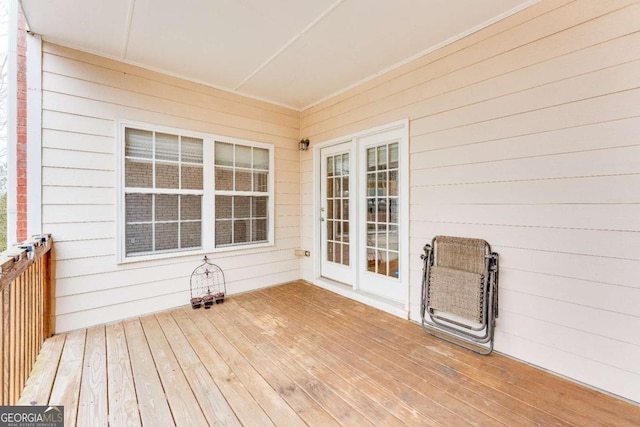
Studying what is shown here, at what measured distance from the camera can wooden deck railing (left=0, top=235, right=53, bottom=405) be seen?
5.08 feet

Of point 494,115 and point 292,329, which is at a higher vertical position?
point 494,115

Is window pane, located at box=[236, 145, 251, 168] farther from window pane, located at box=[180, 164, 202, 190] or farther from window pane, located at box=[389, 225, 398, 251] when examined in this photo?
window pane, located at box=[389, 225, 398, 251]

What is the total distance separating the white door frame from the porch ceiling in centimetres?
76

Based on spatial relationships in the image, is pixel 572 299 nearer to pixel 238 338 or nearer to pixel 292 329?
pixel 292 329

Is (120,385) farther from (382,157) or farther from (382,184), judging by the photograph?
(382,157)

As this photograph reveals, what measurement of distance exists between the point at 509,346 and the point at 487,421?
94cm

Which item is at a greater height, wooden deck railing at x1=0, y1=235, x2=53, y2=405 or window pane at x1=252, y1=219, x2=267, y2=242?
window pane at x1=252, y1=219, x2=267, y2=242

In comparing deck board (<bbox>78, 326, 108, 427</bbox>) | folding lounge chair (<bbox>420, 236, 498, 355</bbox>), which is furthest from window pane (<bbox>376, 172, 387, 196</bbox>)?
deck board (<bbox>78, 326, 108, 427</bbox>)

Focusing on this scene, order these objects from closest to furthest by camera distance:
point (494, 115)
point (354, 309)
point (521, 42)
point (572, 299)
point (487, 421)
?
point (487, 421) → point (572, 299) → point (521, 42) → point (494, 115) → point (354, 309)

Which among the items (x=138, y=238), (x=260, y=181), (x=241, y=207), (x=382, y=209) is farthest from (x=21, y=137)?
(x=382, y=209)

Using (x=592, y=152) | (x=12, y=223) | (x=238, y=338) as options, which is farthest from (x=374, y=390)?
(x=12, y=223)

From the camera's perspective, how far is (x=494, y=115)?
2428mm

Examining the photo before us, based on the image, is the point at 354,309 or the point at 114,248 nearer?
the point at 114,248

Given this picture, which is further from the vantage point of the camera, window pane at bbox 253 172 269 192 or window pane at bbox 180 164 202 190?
window pane at bbox 253 172 269 192
